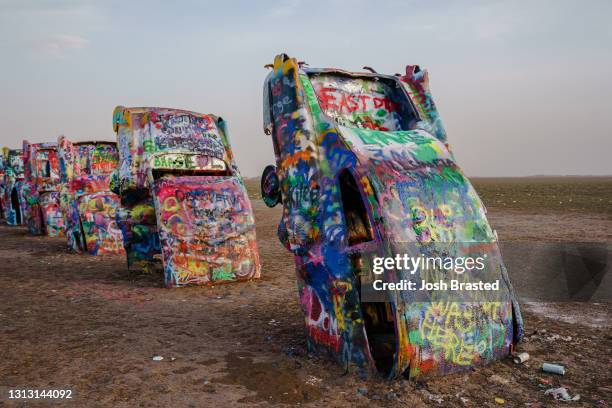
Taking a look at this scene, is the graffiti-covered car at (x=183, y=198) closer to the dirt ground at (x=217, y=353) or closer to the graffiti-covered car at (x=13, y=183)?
the dirt ground at (x=217, y=353)

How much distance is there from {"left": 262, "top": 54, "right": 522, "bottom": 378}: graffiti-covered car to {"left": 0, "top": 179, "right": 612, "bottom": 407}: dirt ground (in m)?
0.24

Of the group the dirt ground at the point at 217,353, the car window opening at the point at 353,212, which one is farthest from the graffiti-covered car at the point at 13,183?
the car window opening at the point at 353,212

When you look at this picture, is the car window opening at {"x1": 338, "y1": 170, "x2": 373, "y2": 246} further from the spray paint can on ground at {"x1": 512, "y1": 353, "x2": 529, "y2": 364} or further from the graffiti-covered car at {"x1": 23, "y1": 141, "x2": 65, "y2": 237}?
the graffiti-covered car at {"x1": 23, "y1": 141, "x2": 65, "y2": 237}

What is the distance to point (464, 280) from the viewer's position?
3.77 meters

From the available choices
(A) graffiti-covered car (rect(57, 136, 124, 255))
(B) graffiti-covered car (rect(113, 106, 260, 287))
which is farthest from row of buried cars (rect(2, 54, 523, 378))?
(A) graffiti-covered car (rect(57, 136, 124, 255))

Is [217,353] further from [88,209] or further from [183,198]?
[88,209]

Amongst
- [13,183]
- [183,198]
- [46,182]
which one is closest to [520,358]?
[183,198]

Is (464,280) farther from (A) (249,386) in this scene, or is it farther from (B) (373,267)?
(A) (249,386)

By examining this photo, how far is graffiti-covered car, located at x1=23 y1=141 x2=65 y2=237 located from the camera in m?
14.1

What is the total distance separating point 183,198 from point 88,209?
4.48m

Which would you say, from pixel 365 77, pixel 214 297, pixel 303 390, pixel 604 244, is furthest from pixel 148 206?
pixel 604 244

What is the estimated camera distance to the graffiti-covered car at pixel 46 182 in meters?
14.1

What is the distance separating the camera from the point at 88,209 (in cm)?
1081

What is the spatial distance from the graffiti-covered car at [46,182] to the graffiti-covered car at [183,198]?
696 cm
